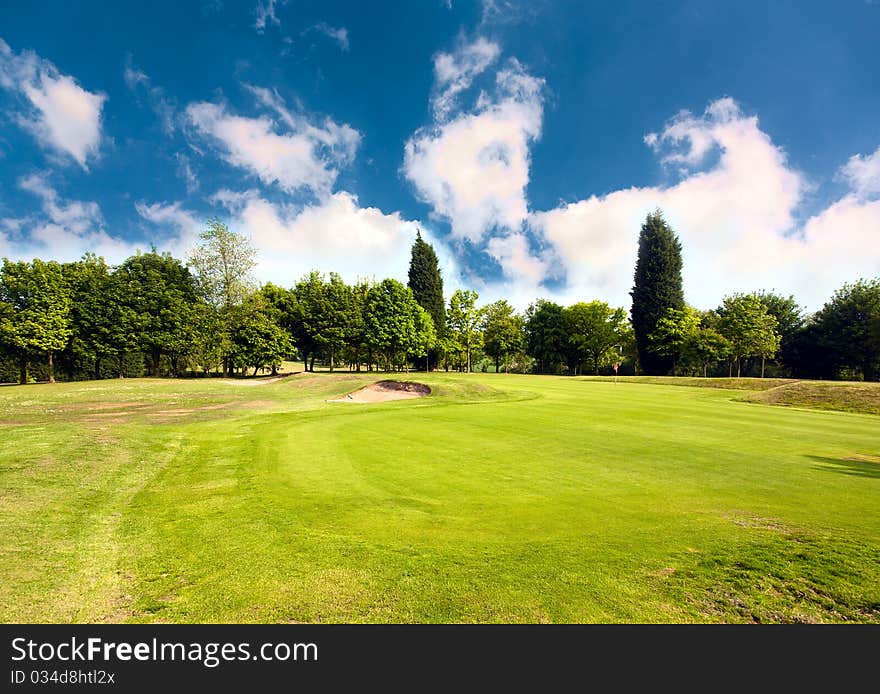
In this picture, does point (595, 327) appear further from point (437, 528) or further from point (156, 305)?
point (437, 528)

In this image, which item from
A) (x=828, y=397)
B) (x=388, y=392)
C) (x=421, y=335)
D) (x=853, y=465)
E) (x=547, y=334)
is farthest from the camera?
(x=547, y=334)

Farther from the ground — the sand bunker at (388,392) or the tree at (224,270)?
the tree at (224,270)

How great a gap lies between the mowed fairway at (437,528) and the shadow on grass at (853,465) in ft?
0.30

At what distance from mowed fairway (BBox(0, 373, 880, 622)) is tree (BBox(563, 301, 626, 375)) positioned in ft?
194

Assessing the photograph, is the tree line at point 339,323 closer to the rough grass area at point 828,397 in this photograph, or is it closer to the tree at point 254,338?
the tree at point 254,338

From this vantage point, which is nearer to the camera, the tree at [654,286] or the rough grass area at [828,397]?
the rough grass area at [828,397]

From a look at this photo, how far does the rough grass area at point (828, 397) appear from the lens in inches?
926

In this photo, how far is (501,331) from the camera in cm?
7819

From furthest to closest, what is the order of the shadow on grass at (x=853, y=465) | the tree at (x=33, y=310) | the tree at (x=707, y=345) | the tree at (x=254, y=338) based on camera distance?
the tree at (x=707, y=345) < the tree at (x=254, y=338) < the tree at (x=33, y=310) < the shadow on grass at (x=853, y=465)

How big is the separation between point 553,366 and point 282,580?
83711 mm

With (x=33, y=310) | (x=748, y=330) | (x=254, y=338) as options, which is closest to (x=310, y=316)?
(x=254, y=338)

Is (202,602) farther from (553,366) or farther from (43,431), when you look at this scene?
(553,366)

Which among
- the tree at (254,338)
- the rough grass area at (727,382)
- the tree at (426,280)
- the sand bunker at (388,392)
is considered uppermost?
the tree at (426,280)

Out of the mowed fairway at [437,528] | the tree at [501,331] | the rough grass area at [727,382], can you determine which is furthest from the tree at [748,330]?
the mowed fairway at [437,528]
